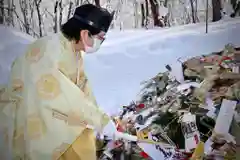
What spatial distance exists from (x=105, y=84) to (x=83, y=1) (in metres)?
0.39

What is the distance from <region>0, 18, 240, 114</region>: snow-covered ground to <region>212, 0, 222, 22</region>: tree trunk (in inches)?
1.0

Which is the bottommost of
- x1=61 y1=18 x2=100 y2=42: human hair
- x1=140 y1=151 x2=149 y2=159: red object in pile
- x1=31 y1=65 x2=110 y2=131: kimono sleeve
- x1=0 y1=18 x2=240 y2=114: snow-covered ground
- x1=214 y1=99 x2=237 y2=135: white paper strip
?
x1=140 y1=151 x2=149 y2=159: red object in pile

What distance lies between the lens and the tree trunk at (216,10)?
192cm

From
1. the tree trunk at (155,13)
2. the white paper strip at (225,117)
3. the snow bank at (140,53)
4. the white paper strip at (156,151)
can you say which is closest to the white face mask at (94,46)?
the snow bank at (140,53)

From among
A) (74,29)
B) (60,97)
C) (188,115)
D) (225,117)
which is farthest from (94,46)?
(225,117)

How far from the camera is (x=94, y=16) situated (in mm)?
1854

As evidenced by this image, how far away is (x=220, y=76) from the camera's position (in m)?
1.90

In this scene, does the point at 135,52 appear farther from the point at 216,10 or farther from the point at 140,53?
the point at 216,10

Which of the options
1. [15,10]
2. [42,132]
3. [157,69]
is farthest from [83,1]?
[42,132]

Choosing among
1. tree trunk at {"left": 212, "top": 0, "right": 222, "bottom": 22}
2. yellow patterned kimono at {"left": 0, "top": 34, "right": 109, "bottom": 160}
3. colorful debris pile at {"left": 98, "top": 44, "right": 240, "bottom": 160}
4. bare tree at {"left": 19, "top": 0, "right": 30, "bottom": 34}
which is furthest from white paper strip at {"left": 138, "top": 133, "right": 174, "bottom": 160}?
bare tree at {"left": 19, "top": 0, "right": 30, "bottom": 34}

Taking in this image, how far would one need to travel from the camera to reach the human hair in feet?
6.10

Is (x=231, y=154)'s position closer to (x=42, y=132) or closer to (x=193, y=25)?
(x=193, y=25)

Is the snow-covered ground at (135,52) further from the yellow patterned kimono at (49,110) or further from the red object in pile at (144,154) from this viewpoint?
the red object in pile at (144,154)

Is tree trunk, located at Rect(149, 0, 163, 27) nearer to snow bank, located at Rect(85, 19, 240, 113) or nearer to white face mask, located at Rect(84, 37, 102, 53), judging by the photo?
snow bank, located at Rect(85, 19, 240, 113)
